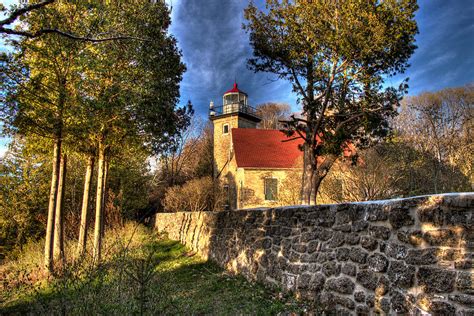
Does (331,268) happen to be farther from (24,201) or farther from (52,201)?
(24,201)

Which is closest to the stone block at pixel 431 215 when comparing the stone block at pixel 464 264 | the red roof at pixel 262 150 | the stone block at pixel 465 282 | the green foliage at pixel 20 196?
the stone block at pixel 464 264

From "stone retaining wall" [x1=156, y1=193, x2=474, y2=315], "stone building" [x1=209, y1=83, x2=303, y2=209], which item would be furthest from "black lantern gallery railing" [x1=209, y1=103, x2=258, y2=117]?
"stone retaining wall" [x1=156, y1=193, x2=474, y2=315]

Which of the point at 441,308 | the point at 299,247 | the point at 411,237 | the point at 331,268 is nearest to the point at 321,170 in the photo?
the point at 299,247

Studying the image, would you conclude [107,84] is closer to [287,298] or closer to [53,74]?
[53,74]

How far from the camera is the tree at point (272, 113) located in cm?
4241

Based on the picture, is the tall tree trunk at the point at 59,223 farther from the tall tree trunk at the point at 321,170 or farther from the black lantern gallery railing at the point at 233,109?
the black lantern gallery railing at the point at 233,109

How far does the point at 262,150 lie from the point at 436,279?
73.5 feet

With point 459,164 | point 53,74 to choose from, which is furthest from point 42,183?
point 459,164

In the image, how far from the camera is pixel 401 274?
3707 mm

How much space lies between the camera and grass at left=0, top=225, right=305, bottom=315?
3812mm

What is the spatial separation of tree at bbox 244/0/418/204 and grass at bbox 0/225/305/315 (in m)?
4.93

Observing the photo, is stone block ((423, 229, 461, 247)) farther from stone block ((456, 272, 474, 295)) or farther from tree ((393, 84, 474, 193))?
tree ((393, 84, 474, 193))

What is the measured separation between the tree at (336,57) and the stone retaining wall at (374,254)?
482 centimetres

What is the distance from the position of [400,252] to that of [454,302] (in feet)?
2.37
